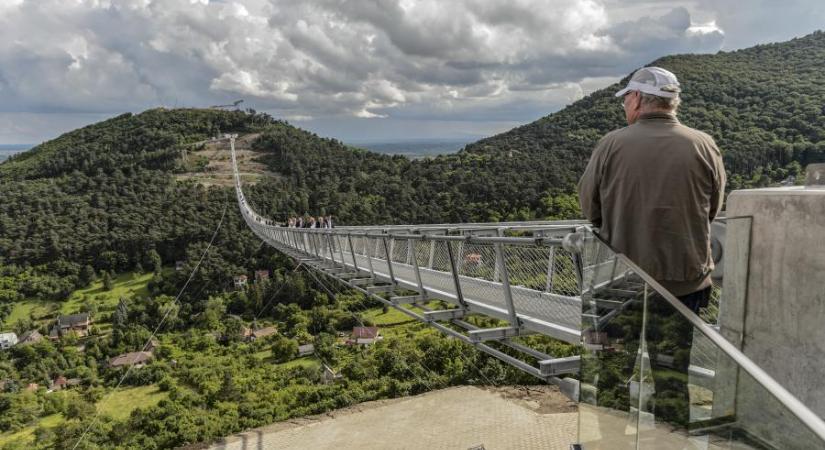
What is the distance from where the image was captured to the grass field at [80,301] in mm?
36500

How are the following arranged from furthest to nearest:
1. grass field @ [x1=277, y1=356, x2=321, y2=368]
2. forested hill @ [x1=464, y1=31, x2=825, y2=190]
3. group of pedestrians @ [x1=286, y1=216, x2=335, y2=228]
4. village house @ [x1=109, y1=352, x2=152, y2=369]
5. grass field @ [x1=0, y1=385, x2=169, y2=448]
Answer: village house @ [x1=109, y1=352, x2=152, y2=369] < grass field @ [x1=277, y1=356, x2=321, y2=368] < forested hill @ [x1=464, y1=31, x2=825, y2=190] < grass field @ [x1=0, y1=385, x2=169, y2=448] < group of pedestrians @ [x1=286, y1=216, x2=335, y2=228]

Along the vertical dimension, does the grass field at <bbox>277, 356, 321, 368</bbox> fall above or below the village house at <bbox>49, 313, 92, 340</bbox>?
above

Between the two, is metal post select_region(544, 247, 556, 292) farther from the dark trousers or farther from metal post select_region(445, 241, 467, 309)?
the dark trousers

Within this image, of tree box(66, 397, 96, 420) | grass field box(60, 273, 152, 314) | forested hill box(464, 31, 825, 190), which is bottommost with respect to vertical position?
tree box(66, 397, 96, 420)

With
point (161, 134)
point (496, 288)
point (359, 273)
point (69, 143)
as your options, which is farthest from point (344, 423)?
point (69, 143)

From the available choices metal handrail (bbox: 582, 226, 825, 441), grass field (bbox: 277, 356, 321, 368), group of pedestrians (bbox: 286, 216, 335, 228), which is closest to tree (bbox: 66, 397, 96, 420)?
grass field (bbox: 277, 356, 321, 368)

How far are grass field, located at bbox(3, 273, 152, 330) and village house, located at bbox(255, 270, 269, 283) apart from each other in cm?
842

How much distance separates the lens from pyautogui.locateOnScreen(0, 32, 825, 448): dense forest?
1942 cm

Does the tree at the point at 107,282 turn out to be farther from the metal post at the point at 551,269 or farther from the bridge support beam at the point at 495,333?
the metal post at the point at 551,269

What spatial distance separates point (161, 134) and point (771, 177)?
64.6 m

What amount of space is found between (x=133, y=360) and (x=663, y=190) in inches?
1220

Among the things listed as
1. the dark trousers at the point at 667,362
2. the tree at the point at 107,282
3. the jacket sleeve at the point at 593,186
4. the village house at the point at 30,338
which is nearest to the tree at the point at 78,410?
the village house at the point at 30,338

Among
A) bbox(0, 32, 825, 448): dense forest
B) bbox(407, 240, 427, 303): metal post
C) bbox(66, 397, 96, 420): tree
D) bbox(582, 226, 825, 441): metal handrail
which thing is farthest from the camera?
bbox(66, 397, 96, 420): tree

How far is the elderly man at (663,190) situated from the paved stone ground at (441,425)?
33.4ft
